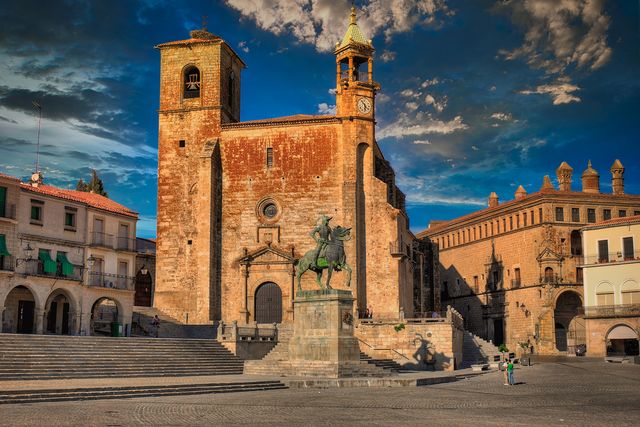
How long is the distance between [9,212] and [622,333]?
3939 cm

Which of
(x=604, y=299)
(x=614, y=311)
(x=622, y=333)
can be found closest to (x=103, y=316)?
(x=614, y=311)

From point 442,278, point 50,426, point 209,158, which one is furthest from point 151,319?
point 442,278

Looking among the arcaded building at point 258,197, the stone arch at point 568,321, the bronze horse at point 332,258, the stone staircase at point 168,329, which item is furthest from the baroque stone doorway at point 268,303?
the stone arch at point 568,321

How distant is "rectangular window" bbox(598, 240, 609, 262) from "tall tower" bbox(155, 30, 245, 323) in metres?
27.2

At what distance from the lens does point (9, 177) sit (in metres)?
35.7

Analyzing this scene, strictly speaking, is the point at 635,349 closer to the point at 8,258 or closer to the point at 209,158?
the point at 209,158

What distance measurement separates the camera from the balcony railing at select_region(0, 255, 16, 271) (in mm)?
34719

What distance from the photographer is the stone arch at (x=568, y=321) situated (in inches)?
2375

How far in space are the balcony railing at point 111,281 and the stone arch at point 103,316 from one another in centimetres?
71

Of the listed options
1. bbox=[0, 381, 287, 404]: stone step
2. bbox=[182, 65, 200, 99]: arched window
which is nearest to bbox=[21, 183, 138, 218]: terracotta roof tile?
bbox=[182, 65, 200, 99]: arched window

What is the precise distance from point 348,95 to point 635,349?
27.2m

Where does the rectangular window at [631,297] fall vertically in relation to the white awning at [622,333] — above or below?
above

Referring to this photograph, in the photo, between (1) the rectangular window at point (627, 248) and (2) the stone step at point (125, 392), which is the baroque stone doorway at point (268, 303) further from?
(1) the rectangular window at point (627, 248)

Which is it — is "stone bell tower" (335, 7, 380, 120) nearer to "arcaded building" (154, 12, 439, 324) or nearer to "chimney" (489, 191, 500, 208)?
"arcaded building" (154, 12, 439, 324)
